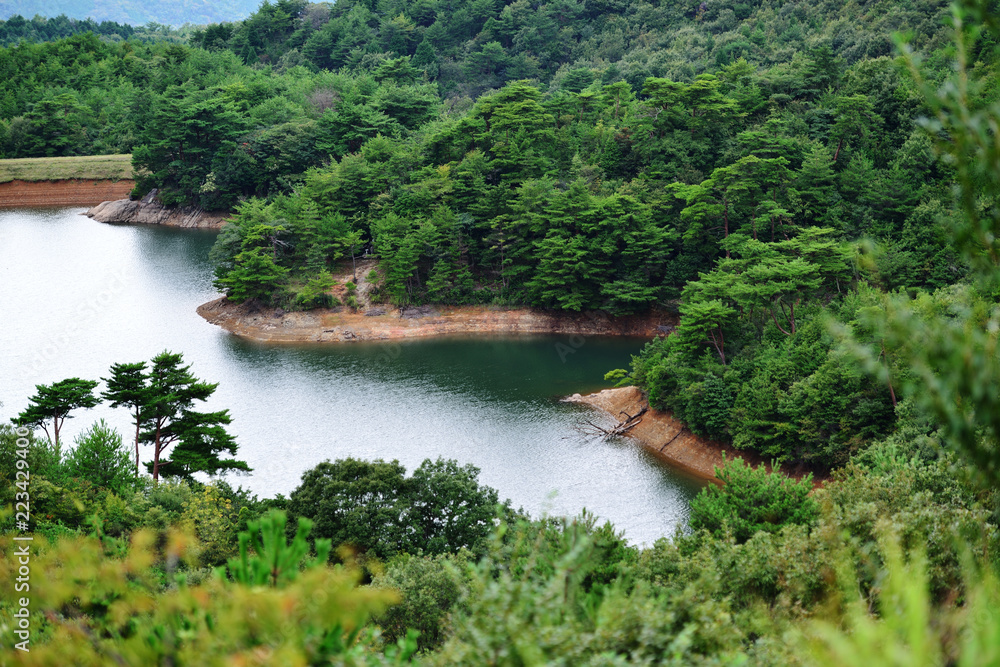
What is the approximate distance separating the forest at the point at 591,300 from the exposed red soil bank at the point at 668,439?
469 millimetres

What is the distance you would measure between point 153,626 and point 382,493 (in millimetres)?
11835

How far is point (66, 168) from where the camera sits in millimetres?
56625

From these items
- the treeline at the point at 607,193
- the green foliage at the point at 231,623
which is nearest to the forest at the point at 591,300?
the green foliage at the point at 231,623

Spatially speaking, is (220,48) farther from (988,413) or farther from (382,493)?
(988,413)

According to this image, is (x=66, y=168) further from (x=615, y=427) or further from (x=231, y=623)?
(x=231, y=623)

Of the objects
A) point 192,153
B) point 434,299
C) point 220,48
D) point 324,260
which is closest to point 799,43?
point 434,299

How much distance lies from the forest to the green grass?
9.89 feet

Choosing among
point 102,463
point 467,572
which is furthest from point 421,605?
point 102,463

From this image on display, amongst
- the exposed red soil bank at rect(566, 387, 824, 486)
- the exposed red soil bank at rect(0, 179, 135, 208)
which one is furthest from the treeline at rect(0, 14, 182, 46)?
the exposed red soil bank at rect(566, 387, 824, 486)

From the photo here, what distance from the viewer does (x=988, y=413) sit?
3.14m

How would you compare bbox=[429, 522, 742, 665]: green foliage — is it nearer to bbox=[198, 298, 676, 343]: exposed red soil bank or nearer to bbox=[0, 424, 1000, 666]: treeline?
bbox=[0, 424, 1000, 666]: treeline

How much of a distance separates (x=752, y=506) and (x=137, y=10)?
171 metres

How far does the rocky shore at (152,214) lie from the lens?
50.5 metres

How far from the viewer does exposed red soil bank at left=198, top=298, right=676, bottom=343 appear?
3325 cm
